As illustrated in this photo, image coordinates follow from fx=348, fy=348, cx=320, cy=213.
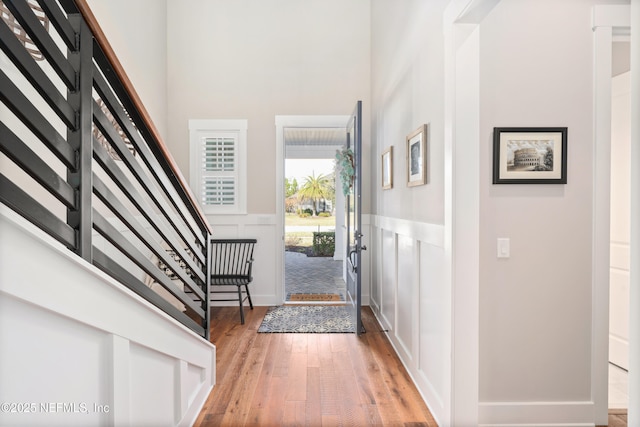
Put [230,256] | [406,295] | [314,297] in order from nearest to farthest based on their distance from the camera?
1. [406,295]
2. [230,256]
3. [314,297]

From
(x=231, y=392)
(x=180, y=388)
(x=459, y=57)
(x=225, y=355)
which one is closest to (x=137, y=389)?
(x=180, y=388)

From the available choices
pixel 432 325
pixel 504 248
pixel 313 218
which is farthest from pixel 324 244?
pixel 504 248

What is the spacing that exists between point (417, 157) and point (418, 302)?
982 millimetres

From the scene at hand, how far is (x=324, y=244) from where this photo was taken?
8.72m

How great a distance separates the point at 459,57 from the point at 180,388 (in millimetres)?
2137

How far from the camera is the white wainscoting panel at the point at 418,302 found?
1960mm

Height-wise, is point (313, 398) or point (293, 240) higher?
point (293, 240)

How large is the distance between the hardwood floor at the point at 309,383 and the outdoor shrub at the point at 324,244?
17.2 feet

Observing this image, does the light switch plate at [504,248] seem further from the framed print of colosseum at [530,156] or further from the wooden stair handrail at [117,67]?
the wooden stair handrail at [117,67]

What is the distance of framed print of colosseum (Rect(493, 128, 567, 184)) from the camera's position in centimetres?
192

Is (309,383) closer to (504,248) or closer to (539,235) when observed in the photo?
(504,248)

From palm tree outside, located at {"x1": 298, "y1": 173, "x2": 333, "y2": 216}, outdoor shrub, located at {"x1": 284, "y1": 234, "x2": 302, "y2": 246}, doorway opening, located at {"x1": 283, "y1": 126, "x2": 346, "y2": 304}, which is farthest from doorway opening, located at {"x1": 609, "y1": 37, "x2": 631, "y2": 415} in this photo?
outdoor shrub, located at {"x1": 284, "y1": 234, "x2": 302, "y2": 246}

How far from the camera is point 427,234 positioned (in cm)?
216

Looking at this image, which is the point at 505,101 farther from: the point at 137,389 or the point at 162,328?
the point at 137,389
